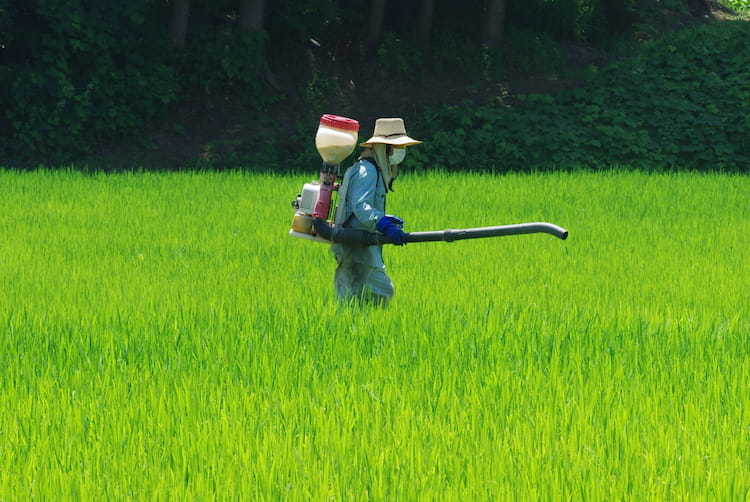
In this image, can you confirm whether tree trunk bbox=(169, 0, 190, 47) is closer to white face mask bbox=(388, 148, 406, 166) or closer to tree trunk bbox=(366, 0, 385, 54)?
tree trunk bbox=(366, 0, 385, 54)

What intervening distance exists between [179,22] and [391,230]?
→ 568 inches

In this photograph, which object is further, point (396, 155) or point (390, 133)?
point (396, 155)

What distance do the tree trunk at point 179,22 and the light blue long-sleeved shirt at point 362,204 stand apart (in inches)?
543

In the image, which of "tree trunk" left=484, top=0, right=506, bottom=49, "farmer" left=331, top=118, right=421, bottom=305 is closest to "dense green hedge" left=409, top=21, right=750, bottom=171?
"tree trunk" left=484, top=0, right=506, bottom=49

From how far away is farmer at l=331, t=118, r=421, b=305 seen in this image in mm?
5801

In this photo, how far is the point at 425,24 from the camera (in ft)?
71.1

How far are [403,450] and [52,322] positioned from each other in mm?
2838

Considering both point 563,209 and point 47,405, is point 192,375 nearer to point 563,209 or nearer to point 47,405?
point 47,405

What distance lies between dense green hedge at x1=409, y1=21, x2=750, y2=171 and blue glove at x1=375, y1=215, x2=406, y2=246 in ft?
39.0

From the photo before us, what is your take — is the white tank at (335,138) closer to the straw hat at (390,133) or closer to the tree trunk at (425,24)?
the straw hat at (390,133)

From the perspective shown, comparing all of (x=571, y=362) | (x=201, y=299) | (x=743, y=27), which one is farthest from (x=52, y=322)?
(x=743, y=27)

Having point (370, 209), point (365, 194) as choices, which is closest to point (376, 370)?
point (370, 209)

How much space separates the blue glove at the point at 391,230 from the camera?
5527mm

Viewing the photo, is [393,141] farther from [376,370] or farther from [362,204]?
[376,370]
